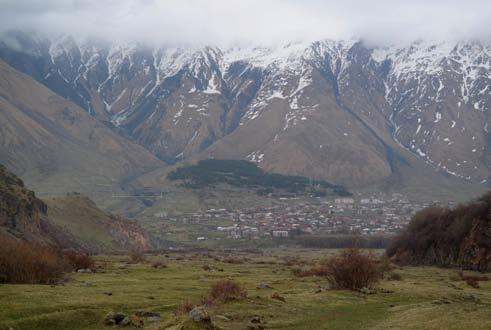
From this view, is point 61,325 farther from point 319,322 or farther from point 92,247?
point 92,247

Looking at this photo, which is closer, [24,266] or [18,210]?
[24,266]

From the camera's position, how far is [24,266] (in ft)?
178

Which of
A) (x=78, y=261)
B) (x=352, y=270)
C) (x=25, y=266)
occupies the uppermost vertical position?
(x=25, y=266)

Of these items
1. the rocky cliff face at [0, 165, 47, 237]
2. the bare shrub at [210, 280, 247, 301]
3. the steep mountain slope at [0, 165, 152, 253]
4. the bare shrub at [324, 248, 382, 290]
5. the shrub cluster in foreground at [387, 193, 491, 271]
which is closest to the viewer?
the bare shrub at [210, 280, 247, 301]

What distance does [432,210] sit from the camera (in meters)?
155

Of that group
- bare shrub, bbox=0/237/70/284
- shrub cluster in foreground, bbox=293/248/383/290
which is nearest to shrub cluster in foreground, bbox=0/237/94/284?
bare shrub, bbox=0/237/70/284

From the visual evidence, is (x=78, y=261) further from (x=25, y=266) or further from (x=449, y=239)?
(x=449, y=239)

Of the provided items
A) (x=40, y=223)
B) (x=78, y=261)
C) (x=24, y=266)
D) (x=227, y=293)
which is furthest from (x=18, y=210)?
(x=227, y=293)

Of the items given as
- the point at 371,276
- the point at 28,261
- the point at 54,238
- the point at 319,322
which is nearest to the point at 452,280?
the point at 371,276

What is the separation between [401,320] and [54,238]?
445 ft

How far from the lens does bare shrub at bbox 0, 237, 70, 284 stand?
173 ft

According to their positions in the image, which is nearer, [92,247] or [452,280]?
[452,280]

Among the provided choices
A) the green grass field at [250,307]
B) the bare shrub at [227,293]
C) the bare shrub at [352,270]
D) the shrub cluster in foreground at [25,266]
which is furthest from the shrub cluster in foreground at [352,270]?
the shrub cluster in foreground at [25,266]

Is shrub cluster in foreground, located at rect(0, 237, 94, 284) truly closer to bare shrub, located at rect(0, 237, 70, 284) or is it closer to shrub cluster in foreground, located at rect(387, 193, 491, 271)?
bare shrub, located at rect(0, 237, 70, 284)
